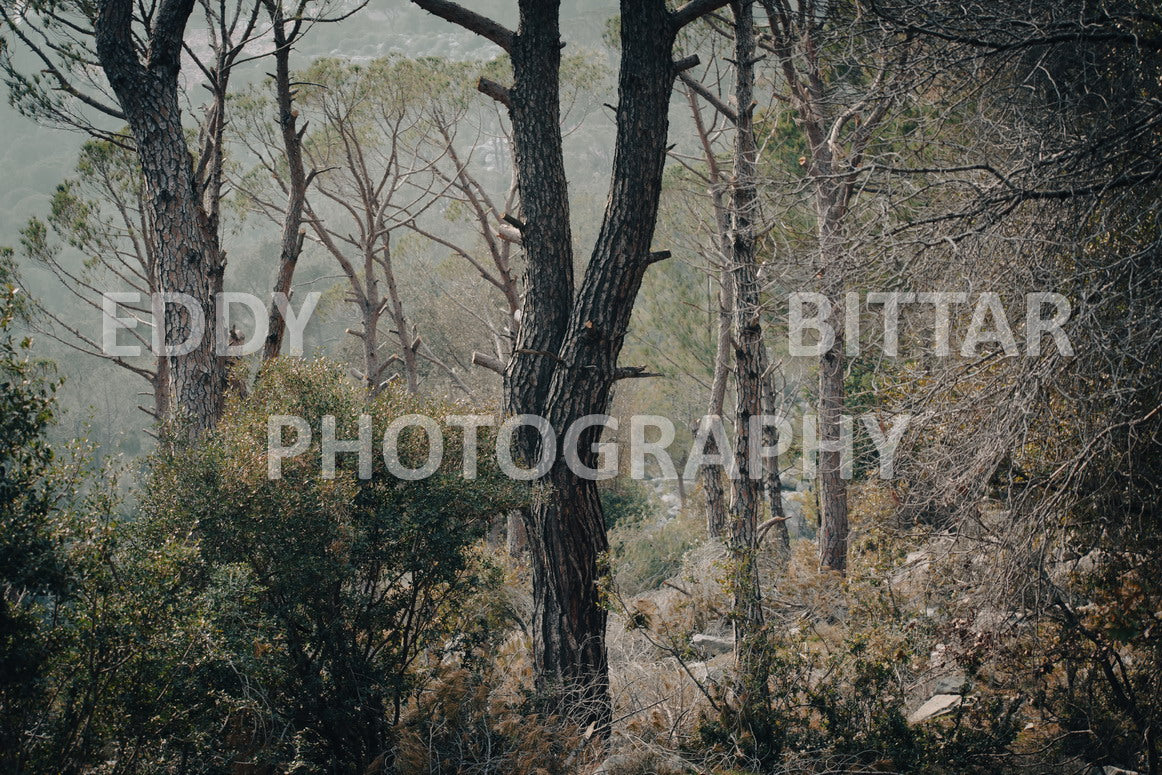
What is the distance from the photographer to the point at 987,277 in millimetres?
4281

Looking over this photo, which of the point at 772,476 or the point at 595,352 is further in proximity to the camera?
the point at 772,476

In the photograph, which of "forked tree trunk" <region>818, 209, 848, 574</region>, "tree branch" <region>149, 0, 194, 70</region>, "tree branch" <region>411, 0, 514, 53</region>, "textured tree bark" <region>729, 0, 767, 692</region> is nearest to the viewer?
"tree branch" <region>411, 0, 514, 53</region>

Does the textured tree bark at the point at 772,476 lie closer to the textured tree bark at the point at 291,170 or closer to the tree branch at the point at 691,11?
the textured tree bark at the point at 291,170

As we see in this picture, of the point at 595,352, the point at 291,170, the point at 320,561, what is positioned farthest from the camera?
the point at 291,170

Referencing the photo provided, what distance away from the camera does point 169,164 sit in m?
5.79

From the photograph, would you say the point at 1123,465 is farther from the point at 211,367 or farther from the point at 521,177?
the point at 211,367

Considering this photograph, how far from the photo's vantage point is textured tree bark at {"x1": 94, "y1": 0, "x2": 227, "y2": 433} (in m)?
5.64

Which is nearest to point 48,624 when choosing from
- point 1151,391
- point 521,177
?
point 521,177

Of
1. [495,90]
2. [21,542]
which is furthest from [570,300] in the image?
[21,542]

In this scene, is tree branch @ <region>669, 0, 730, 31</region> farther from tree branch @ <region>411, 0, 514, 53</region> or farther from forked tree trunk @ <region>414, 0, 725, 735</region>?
tree branch @ <region>411, 0, 514, 53</region>

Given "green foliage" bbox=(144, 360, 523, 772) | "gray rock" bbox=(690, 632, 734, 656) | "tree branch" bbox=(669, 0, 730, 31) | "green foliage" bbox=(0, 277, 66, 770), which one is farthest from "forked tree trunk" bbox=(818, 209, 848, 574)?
"green foliage" bbox=(0, 277, 66, 770)

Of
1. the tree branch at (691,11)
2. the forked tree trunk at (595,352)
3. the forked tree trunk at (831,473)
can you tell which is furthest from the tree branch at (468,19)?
the forked tree trunk at (831,473)

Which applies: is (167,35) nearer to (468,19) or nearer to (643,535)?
(468,19)

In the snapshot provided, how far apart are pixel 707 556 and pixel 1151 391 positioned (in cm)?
505
